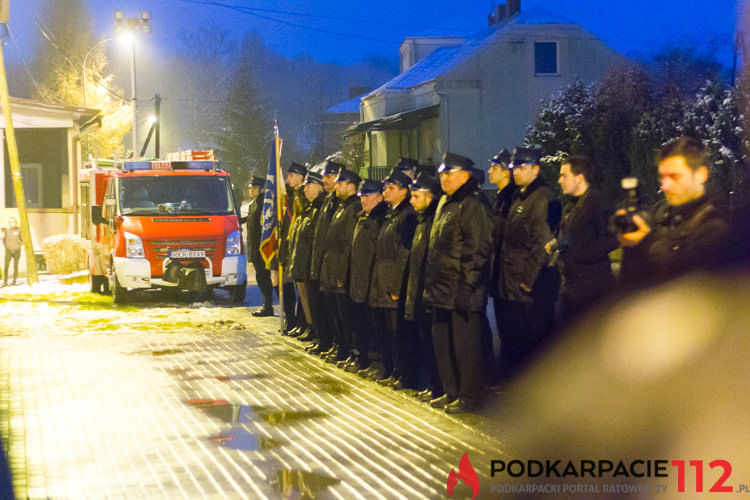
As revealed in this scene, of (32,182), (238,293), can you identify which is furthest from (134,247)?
(32,182)

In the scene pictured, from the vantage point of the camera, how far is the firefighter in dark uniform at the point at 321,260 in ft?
38.7

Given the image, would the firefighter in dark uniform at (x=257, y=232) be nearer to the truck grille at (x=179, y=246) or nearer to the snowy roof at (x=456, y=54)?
the truck grille at (x=179, y=246)

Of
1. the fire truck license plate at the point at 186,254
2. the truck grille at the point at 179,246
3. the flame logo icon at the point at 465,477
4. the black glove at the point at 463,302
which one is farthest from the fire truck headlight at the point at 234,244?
the flame logo icon at the point at 465,477

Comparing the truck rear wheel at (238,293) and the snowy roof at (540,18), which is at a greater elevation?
the snowy roof at (540,18)

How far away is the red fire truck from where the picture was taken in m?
19.0

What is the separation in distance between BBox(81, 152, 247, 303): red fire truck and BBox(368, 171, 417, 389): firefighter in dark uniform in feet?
31.4

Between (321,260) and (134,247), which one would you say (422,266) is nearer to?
(321,260)

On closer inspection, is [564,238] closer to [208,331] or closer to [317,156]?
[208,331]

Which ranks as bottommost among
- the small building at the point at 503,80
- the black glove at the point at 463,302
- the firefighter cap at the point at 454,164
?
the black glove at the point at 463,302

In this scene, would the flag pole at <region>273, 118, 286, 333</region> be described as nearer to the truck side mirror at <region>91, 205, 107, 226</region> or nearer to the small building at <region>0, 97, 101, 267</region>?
the truck side mirror at <region>91, 205, 107, 226</region>

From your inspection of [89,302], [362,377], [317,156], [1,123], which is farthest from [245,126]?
[362,377]

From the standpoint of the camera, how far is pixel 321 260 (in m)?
11.7

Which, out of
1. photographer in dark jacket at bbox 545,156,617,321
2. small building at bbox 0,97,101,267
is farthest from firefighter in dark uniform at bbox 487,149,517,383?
small building at bbox 0,97,101,267

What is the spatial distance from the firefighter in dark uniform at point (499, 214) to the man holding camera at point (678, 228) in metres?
3.14
